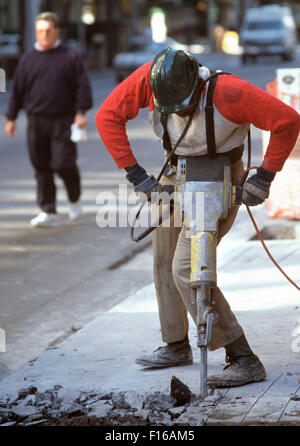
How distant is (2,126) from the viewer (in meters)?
20.8

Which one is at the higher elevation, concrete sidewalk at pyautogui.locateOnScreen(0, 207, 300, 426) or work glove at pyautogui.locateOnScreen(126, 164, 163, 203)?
work glove at pyautogui.locateOnScreen(126, 164, 163, 203)

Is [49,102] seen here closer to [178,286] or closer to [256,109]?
[178,286]

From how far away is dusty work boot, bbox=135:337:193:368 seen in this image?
17.4ft

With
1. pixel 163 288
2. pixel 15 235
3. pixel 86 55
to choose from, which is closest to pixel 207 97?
pixel 163 288

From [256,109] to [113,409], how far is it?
1.60 metres

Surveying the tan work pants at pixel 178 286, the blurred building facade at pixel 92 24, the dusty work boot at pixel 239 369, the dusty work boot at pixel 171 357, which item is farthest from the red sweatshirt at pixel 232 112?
the blurred building facade at pixel 92 24

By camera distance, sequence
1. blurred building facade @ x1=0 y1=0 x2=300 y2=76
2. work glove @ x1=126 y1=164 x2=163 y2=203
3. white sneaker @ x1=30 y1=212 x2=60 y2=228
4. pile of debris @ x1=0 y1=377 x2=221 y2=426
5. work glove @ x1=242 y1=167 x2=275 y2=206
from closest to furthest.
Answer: pile of debris @ x1=0 y1=377 x2=221 y2=426 < work glove @ x1=242 y1=167 x2=275 y2=206 < work glove @ x1=126 y1=164 x2=163 y2=203 < white sneaker @ x1=30 y1=212 x2=60 y2=228 < blurred building facade @ x1=0 y1=0 x2=300 y2=76

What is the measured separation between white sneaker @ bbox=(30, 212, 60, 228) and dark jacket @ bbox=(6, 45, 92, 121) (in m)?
1.07

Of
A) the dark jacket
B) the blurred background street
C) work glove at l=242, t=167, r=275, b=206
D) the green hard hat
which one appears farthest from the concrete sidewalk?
the dark jacket

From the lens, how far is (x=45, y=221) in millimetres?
10008

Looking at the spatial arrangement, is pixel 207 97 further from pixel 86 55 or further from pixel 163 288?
pixel 86 55

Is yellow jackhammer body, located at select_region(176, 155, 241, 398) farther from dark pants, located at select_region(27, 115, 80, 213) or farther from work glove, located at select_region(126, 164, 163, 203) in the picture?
dark pants, located at select_region(27, 115, 80, 213)

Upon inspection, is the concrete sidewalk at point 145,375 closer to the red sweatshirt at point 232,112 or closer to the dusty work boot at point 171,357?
the dusty work boot at point 171,357
